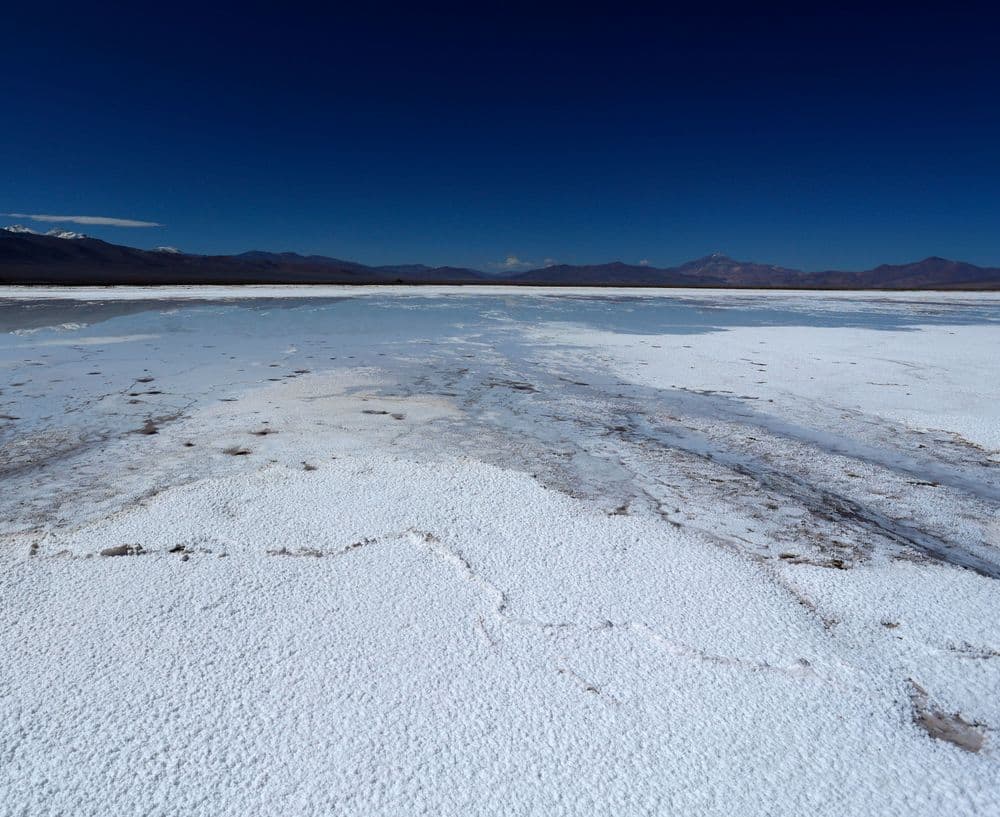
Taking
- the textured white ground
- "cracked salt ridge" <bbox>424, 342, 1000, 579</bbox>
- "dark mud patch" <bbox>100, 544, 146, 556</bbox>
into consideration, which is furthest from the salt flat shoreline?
the textured white ground

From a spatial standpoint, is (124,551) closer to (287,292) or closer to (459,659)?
(459,659)

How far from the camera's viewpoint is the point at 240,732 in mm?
1291

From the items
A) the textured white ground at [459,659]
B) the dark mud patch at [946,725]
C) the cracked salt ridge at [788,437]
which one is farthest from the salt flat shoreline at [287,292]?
the dark mud patch at [946,725]

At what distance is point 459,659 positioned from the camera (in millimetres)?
1542

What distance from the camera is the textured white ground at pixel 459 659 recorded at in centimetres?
119

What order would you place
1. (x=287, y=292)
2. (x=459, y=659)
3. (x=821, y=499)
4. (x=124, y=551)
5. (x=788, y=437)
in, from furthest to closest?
1. (x=287, y=292)
2. (x=788, y=437)
3. (x=821, y=499)
4. (x=124, y=551)
5. (x=459, y=659)

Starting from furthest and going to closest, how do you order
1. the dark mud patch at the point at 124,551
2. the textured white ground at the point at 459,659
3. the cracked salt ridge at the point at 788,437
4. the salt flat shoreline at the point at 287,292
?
the salt flat shoreline at the point at 287,292 → the cracked salt ridge at the point at 788,437 → the dark mud patch at the point at 124,551 → the textured white ground at the point at 459,659

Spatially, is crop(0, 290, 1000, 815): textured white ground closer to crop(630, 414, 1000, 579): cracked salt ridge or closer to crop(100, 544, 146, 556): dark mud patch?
crop(100, 544, 146, 556): dark mud patch

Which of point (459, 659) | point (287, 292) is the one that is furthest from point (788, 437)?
point (287, 292)

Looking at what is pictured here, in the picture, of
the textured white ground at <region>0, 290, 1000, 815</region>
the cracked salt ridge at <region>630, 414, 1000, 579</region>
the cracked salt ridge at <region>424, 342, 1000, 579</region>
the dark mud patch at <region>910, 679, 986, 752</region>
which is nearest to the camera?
the textured white ground at <region>0, 290, 1000, 815</region>

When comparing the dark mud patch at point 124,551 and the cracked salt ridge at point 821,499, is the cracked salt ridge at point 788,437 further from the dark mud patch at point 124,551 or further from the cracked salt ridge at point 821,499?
the dark mud patch at point 124,551

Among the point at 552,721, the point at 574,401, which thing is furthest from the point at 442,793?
the point at 574,401

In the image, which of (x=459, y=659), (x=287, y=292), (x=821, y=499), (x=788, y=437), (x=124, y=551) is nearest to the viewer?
(x=459, y=659)

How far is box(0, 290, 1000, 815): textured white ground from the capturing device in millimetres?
1187
